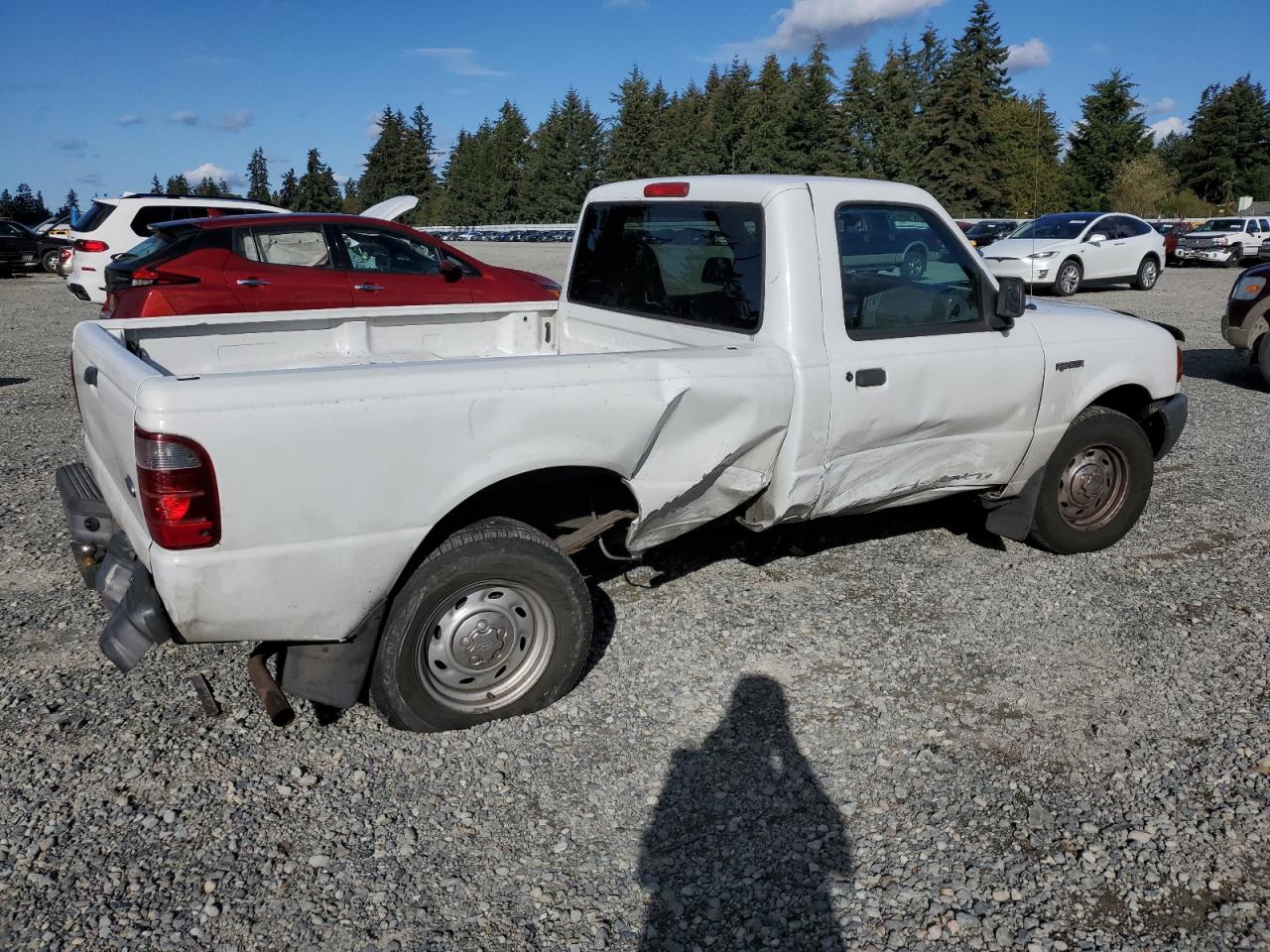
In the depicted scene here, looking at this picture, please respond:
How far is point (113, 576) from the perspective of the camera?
3588mm

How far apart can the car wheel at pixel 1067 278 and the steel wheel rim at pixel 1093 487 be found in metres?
16.2

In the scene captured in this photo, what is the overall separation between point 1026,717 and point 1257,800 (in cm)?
78

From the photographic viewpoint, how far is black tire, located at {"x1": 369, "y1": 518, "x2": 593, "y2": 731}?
11.6 ft

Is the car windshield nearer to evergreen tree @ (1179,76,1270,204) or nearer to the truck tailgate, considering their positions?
the truck tailgate

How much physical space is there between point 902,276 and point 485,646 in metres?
2.43

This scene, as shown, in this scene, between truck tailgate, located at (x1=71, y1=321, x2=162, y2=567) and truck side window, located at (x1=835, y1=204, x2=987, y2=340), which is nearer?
truck tailgate, located at (x1=71, y1=321, x2=162, y2=567)

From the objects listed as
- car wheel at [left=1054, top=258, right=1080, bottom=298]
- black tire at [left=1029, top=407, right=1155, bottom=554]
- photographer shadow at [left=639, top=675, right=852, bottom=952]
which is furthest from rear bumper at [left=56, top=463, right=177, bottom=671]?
car wheel at [left=1054, top=258, right=1080, bottom=298]

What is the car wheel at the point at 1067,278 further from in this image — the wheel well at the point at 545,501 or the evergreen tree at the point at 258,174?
the evergreen tree at the point at 258,174

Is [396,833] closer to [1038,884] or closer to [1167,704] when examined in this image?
[1038,884]

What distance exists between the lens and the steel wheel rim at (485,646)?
366 centimetres

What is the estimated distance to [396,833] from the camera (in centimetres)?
324

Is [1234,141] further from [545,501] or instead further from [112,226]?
[545,501]

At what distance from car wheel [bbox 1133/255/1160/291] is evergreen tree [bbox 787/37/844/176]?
41048mm

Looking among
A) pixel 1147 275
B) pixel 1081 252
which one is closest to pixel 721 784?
pixel 1081 252
